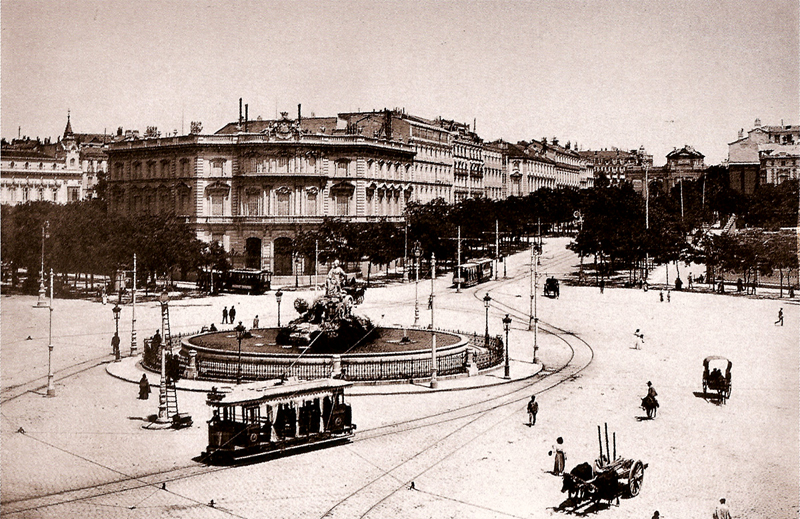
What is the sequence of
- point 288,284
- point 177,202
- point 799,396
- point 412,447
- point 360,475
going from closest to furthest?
point 360,475 → point 412,447 → point 799,396 → point 288,284 → point 177,202

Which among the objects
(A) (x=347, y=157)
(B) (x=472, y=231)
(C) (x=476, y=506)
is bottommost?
(C) (x=476, y=506)

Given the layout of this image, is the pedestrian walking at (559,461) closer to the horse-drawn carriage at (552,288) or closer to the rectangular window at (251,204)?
the horse-drawn carriage at (552,288)

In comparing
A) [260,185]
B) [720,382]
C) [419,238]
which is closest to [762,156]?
[419,238]

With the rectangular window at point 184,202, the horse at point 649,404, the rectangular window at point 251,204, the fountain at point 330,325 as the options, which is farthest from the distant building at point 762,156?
the horse at point 649,404

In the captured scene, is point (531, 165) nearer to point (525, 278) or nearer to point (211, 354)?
point (525, 278)

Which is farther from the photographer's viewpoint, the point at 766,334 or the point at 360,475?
the point at 766,334

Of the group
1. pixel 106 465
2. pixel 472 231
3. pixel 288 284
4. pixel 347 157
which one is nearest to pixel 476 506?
pixel 106 465

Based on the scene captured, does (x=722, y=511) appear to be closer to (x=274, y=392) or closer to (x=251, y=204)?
(x=274, y=392)
